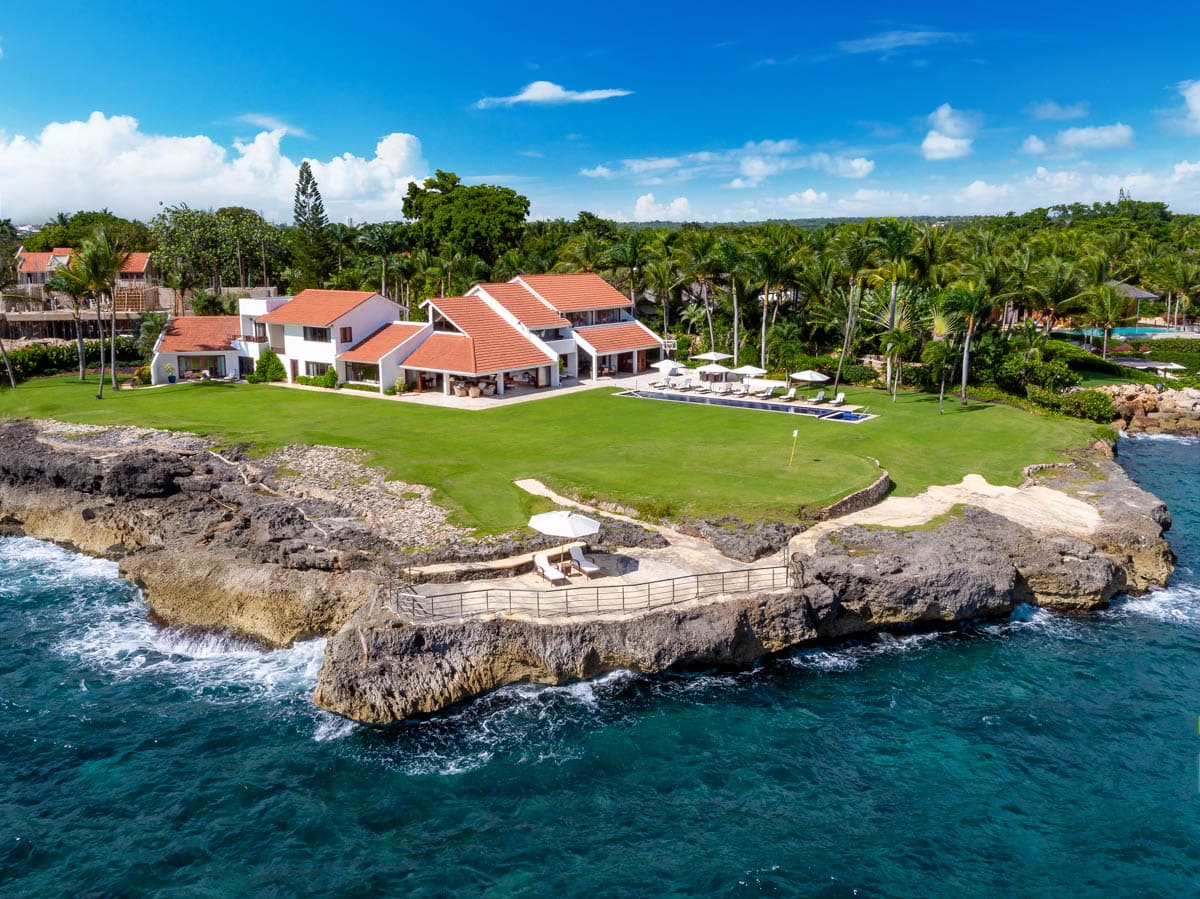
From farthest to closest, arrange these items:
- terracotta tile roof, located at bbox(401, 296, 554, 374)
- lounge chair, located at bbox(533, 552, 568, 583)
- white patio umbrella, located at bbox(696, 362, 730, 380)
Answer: white patio umbrella, located at bbox(696, 362, 730, 380) < terracotta tile roof, located at bbox(401, 296, 554, 374) < lounge chair, located at bbox(533, 552, 568, 583)

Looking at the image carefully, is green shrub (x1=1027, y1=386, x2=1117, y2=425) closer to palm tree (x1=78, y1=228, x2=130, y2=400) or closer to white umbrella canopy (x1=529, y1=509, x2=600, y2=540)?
white umbrella canopy (x1=529, y1=509, x2=600, y2=540)

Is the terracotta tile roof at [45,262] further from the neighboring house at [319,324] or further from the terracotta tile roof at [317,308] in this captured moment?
the terracotta tile roof at [317,308]

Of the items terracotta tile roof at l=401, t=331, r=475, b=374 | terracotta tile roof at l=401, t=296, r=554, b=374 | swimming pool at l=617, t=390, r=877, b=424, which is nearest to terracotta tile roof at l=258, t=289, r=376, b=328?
terracotta tile roof at l=401, t=296, r=554, b=374

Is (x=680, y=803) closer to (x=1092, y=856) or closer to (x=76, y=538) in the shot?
(x=1092, y=856)

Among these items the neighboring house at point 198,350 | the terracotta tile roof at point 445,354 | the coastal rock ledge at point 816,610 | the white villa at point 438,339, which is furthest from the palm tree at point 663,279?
the coastal rock ledge at point 816,610

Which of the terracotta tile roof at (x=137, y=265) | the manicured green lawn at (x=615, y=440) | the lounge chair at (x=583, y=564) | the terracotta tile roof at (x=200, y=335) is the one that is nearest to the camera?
the lounge chair at (x=583, y=564)

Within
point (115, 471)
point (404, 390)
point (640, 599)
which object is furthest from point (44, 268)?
point (640, 599)
